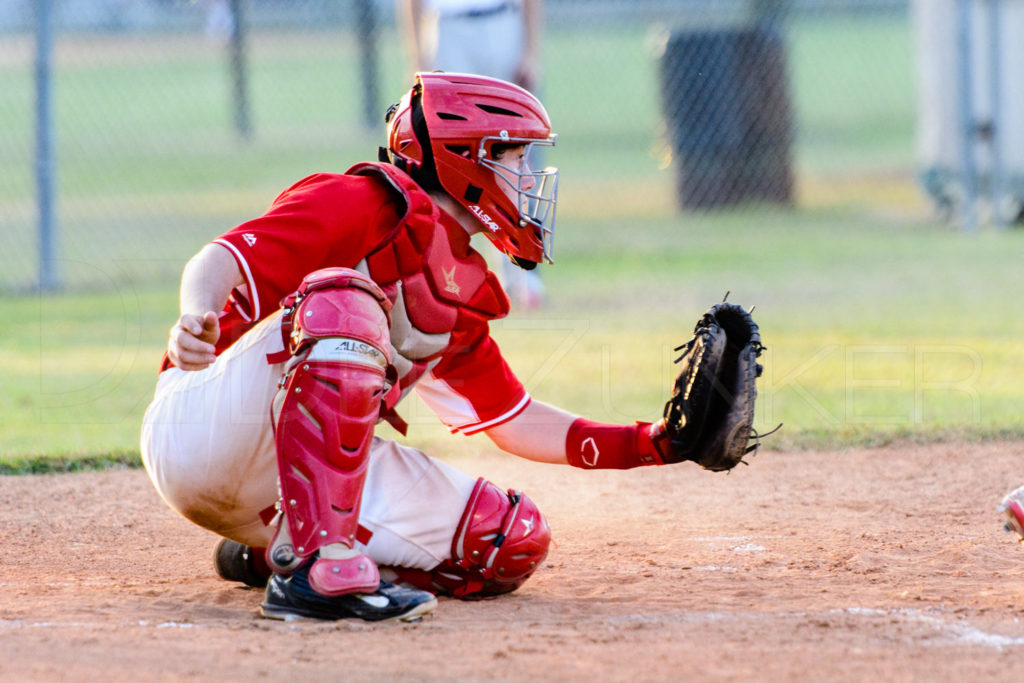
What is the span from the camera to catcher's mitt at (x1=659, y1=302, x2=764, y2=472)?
3.16 m

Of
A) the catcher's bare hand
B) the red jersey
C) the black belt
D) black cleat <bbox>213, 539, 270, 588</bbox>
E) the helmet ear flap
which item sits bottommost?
black cleat <bbox>213, 539, 270, 588</bbox>

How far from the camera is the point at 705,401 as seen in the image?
3.16m

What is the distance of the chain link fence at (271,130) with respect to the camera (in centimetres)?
1009

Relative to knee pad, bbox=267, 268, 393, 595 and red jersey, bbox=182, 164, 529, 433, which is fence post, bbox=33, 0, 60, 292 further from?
knee pad, bbox=267, 268, 393, 595

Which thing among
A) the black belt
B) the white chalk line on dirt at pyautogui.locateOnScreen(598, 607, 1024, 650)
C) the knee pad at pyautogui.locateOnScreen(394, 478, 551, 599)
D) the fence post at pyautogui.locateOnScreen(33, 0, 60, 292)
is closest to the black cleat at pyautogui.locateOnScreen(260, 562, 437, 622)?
the knee pad at pyautogui.locateOnScreen(394, 478, 551, 599)

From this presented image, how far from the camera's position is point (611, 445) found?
3373 millimetres

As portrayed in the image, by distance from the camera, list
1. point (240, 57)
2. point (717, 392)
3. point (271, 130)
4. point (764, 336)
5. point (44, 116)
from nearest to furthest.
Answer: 1. point (717, 392)
2. point (764, 336)
3. point (44, 116)
4. point (240, 57)
5. point (271, 130)

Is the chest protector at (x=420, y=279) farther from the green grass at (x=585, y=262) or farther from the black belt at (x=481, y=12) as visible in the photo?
the black belt at (x=481, y=12)

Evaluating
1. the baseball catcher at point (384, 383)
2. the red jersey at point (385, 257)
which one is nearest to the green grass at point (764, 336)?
the baseball catcher at point (384, 383)

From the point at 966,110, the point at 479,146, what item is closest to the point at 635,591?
the point at 479,146

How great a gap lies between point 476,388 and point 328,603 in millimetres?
867

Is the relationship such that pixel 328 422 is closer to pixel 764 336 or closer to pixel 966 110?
pixel 764 336

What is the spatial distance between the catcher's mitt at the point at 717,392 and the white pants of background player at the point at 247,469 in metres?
0.58

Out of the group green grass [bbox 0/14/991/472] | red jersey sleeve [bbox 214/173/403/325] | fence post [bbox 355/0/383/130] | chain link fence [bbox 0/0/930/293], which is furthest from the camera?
fence post [bbox 355/0/383/130]
